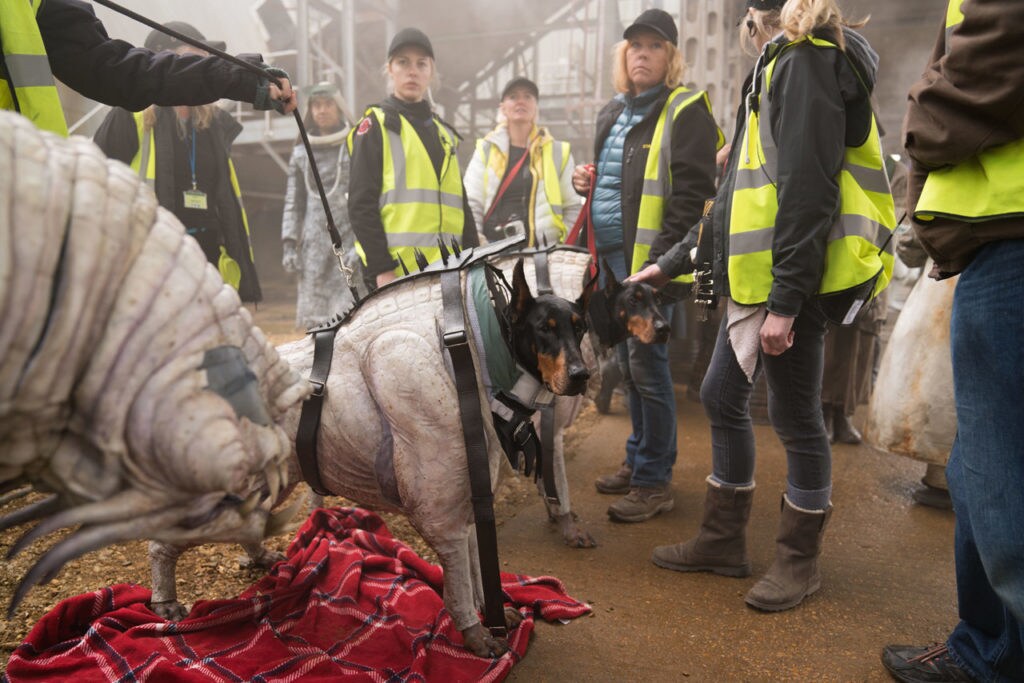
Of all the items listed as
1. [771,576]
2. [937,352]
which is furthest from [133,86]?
[937,352]

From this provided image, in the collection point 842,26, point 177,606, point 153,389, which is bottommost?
point 177,606

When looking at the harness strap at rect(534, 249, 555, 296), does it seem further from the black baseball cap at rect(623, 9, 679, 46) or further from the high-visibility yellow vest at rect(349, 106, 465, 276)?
the black baseball cap at rect(623, 9, 679, 46)

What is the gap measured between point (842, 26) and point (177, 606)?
2.98m

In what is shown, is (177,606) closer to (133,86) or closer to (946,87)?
(133,86)

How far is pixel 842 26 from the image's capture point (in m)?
2.25

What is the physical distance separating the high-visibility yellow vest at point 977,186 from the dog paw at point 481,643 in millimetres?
1707

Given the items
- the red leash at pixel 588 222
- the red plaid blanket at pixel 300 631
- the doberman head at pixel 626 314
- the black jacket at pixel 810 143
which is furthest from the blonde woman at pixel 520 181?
the red plaid blanket at pixel 300 631

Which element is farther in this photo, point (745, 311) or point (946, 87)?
point (745, 311)

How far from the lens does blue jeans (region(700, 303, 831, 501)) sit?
237 cm

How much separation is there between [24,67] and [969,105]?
199cm

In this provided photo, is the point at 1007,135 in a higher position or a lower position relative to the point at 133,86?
lower

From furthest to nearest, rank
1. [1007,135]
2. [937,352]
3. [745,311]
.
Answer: [937,352]
[745,311]
[1007,135]

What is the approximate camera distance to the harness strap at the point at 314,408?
1.97 m

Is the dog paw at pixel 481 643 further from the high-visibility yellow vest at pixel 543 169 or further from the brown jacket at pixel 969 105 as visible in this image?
the high-visibility yellow vest at pixel 543 169
